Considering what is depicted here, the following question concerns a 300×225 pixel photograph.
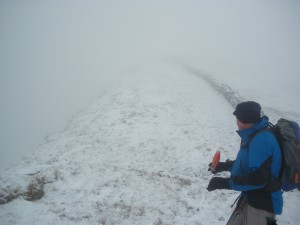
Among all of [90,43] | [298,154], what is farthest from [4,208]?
[90,43]

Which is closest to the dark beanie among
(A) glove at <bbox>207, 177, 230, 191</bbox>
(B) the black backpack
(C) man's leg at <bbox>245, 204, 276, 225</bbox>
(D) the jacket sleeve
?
(B) the black backpack

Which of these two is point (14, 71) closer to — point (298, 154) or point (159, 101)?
point (159, 101)

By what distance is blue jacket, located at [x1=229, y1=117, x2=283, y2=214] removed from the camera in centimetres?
391

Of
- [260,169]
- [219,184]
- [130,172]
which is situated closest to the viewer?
[260,169]

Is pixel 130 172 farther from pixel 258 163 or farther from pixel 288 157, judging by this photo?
pixel 288 157

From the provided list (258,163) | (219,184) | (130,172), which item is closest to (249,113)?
(258,163)

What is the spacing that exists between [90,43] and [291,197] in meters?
185

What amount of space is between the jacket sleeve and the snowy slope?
4.31 metres

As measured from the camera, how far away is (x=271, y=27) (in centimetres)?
16712

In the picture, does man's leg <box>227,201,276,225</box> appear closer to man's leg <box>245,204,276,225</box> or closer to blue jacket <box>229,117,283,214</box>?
man's leg <box>245,204,276,225</box>

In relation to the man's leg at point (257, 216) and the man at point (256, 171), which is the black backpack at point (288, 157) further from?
the man's leg at point (257, 216)

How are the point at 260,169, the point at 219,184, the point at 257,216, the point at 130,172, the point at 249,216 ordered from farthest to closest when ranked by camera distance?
the point at 130,172 → the point at 219,184 → the point at 249,216 → the point at 257,216 → the point at 260,169

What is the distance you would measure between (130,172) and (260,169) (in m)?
7.30

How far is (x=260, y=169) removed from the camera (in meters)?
3.90
